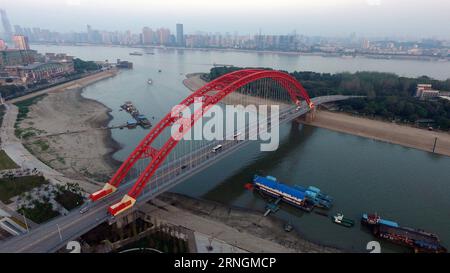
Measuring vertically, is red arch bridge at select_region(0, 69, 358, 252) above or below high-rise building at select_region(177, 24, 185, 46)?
below

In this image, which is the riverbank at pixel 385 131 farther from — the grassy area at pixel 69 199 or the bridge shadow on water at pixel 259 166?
the grassy area at pixel 69 199

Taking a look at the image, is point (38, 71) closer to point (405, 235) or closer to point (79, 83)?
point (79, 83)

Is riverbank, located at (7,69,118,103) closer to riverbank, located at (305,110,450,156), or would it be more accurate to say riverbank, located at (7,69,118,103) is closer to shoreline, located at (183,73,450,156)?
shoreline, located at (183,73,450,156)

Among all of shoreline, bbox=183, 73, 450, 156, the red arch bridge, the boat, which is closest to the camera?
the red arch bridge

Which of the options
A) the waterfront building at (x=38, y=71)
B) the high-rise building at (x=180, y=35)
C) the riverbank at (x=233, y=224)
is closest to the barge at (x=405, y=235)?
the riverbank at (x=233, y=224)

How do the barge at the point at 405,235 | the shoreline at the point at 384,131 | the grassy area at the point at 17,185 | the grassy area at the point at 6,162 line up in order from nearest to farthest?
1. the barge at the point at 405,235
2. the grassy area at the point at 17,185
3. the grassy area at the point at 6,162
4. the shoreline at the point at 384,131

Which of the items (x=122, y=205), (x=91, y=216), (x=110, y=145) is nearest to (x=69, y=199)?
(x=91, y=216)

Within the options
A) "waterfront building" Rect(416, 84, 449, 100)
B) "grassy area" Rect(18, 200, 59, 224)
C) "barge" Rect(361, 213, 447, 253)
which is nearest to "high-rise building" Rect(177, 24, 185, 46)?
"waterfront building" Rect(416, 84, 449, 100)
